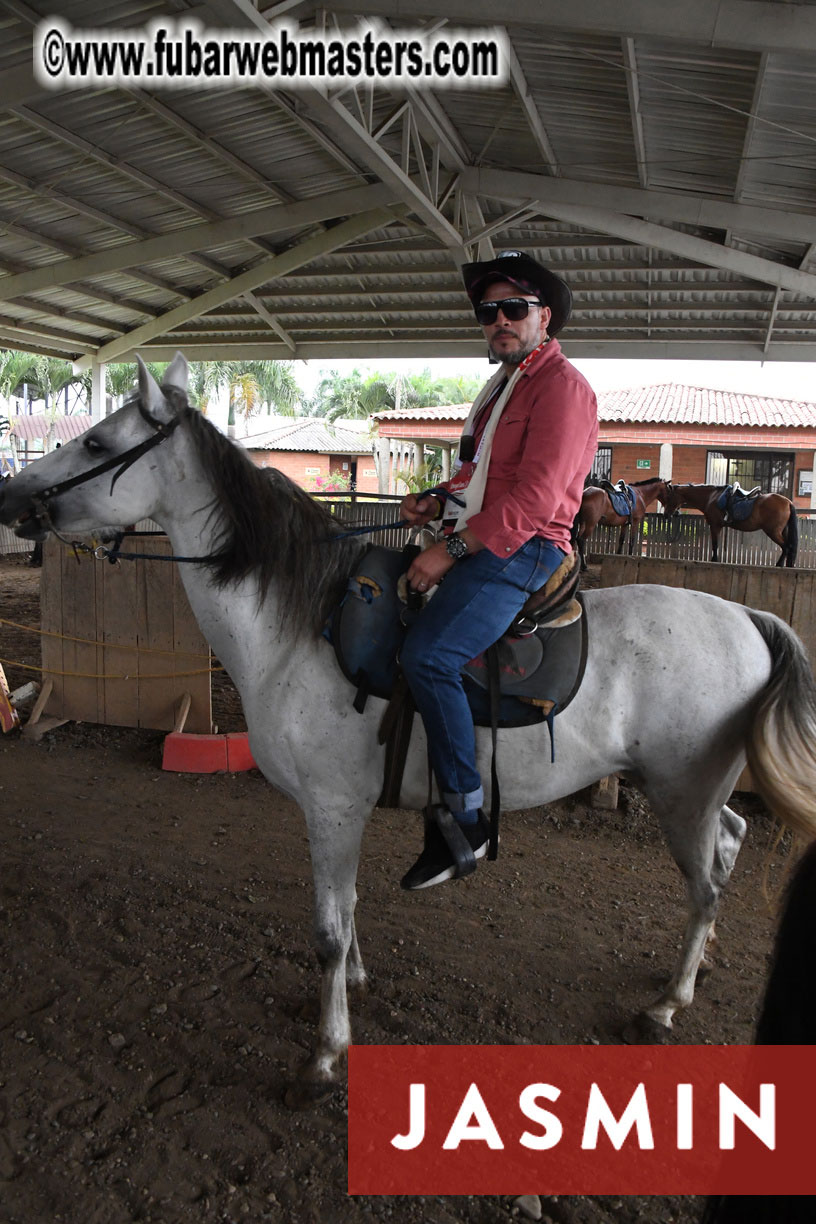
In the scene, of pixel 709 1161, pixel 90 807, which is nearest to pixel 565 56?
pixel 90 807

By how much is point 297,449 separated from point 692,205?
28.1m

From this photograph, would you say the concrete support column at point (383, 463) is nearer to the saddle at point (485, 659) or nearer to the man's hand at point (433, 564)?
the saddle at point (485, 659)

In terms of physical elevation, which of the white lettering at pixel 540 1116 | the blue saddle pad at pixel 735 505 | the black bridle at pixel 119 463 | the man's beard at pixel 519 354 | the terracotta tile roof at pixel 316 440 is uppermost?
the terracotta tile roof at pixel 316 440

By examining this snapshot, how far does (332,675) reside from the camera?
8.69ft

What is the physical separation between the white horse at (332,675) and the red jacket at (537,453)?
58 cm

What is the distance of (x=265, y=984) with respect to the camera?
3.09 meters

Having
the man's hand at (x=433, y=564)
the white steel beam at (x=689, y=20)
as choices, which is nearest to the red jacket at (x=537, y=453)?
the man's hand at (x=433, y=564)

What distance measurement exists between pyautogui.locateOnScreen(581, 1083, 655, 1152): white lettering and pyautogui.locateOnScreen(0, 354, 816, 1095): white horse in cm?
85

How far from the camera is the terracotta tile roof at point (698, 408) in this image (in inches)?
785

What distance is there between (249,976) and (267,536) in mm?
1847

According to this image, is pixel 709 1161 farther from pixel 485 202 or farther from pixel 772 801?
pixel 485 202

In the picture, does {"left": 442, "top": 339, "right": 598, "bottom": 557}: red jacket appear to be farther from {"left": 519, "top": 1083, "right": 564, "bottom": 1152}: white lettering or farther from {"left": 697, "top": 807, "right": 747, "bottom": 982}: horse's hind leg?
{"left": 519, "top": 1083, "right": 564, "bottom": 1152}: white lettering

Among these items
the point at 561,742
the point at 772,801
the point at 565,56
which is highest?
the point at 565,56

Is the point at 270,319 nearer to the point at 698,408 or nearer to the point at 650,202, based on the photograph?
the point at 650,202
